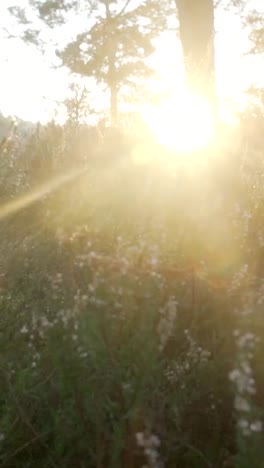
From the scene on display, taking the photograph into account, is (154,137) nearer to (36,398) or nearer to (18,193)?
(18,193)

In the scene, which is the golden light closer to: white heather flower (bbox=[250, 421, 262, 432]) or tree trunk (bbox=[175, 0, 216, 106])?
tree trunk (bbox=[175, 0, 216, 106])

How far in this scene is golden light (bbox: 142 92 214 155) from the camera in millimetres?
5988

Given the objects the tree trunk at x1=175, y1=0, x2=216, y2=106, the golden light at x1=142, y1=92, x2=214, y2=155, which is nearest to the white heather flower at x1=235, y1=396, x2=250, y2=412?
the golden light at x1=142, y1=92, x2=214, y2=155

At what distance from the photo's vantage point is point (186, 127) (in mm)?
6234

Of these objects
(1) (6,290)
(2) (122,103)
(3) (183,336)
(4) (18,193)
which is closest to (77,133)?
(4) (18,193)

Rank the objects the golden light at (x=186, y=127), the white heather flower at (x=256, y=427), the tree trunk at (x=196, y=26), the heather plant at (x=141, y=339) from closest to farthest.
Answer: the white heather flower at (x=256, y=427), the heather plant at (x=141, y=339), the golden light at (x=186, y=127), the tree trunk at (x=196, y=26)

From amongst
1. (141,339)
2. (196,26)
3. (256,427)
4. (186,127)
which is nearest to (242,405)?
(256,427)

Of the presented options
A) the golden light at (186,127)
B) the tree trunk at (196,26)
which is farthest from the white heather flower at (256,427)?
the tree trunk at (196,26)

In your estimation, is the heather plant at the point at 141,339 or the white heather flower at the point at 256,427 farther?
the heather plant at the point at 141,339

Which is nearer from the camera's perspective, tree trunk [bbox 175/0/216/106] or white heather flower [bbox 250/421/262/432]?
white heather flower [bbox 250/421/262/432]

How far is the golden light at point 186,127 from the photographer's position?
599 cm

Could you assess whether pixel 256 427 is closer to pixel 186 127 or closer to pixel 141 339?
pixel 141 339

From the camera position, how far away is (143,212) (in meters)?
4.47

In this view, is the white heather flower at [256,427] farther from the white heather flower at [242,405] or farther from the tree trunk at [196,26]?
the tree trunk at [196,26]
